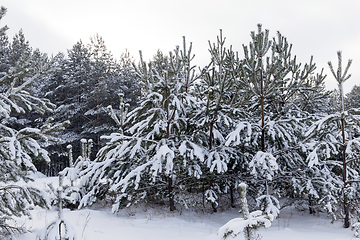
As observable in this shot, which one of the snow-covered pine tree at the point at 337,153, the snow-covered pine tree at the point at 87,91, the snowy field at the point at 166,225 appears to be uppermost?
the snow-covered pine tree at the point at 87,91

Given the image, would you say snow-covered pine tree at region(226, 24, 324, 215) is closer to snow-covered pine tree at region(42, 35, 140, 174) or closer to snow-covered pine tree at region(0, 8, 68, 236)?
snow-covered pine tree at region(0, 8, 68, 236)

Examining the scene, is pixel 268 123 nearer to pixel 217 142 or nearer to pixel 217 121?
pixel 217 121

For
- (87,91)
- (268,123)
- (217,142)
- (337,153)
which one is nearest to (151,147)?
(217,142)

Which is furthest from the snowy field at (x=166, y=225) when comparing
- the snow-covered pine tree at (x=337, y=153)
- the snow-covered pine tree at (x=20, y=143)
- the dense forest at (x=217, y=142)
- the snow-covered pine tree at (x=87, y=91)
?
the snow-covered pine tree at (x=87, y=91)

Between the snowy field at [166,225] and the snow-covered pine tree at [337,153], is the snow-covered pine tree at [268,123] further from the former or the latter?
the snowy field at [166,225]

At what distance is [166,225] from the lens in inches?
222

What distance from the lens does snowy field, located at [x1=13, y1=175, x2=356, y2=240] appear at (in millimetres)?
4707

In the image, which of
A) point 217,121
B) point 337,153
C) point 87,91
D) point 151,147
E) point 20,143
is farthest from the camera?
point 87,91

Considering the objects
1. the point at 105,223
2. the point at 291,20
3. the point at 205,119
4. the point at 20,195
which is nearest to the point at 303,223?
the point at 205,119

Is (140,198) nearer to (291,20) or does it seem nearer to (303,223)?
(303,223)

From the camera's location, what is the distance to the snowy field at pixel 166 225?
4707mm

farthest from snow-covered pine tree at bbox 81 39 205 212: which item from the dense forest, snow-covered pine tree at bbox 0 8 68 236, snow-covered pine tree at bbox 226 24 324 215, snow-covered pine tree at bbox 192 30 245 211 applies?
snow-covered pine tree at bbox 0 8 68 236

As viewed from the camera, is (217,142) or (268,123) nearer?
(268,123)

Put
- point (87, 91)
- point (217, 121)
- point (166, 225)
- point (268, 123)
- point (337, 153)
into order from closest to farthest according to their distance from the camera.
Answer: point (337, 153) < point (166, 225) < point (268, 123) < point (217, 121) < point (87, 91)
